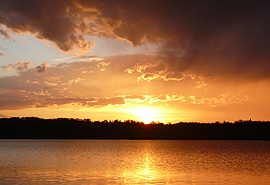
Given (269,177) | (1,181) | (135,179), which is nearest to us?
(1,181)

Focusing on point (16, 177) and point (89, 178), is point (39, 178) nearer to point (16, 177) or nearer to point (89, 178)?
point (16, 177)

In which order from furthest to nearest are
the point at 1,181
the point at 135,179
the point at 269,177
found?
the point at 269,177 < the point at 135,179 < the point at 1,181

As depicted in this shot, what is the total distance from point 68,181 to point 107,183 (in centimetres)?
516

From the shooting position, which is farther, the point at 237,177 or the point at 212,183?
the point at 237,177

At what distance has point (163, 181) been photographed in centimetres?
3578

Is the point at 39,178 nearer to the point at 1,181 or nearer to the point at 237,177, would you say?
the point at 1,181

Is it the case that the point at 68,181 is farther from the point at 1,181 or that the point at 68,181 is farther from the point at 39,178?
the point at 1,181

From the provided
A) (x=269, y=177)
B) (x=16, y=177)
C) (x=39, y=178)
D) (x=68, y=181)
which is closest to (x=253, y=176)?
(x=269, y=177)

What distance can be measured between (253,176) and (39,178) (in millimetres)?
31149

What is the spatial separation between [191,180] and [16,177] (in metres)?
24.2

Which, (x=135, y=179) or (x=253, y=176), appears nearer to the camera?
(x=135, y=179)

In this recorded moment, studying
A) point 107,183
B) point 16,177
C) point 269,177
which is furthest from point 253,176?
point 16,177

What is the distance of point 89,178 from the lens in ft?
125

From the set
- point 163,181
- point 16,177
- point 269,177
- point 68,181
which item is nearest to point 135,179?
point 163,181
